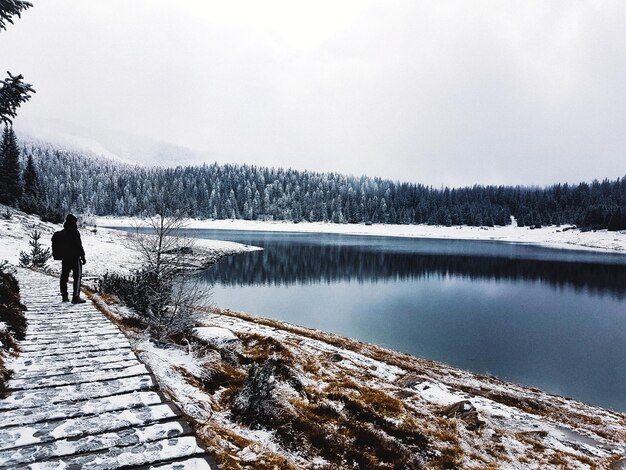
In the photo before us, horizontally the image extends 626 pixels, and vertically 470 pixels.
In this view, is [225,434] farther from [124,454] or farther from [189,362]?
[189,362]

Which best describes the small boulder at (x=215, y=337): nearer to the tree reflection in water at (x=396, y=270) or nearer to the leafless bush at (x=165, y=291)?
the leafless bush at (x=165, y=291)

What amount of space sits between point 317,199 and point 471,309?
122912mm

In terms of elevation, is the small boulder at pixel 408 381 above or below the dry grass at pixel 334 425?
below

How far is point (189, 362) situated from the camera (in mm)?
6840

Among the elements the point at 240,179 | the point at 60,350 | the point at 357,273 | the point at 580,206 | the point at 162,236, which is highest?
the point at 240,179

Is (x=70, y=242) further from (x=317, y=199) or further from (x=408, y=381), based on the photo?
(x=317, y=199)

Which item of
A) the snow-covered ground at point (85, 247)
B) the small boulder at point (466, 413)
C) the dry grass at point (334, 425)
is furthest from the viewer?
the snow-covered ground at point (85, 247)

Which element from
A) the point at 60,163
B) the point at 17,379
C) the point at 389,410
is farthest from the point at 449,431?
the point at 60,163

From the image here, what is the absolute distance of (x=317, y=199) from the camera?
144500mm

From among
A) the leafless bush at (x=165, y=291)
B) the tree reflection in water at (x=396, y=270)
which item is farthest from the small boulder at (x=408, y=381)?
the tree reflection in water at (x=396, y=270)

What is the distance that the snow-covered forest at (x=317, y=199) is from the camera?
12950cm

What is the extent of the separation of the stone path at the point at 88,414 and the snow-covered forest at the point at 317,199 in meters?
117

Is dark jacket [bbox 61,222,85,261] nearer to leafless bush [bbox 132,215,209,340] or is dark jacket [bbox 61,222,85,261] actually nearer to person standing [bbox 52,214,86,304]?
person standing [bbox 52,214,86,304]

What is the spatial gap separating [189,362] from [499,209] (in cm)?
14754
